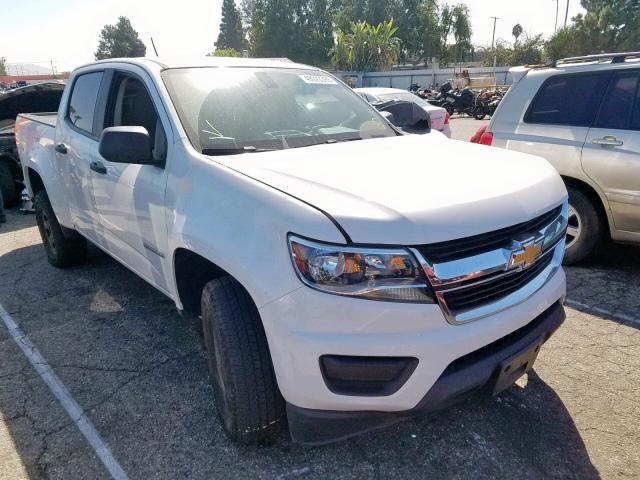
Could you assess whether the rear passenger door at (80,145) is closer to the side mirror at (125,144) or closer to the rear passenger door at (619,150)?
the side mirror at (125,144)

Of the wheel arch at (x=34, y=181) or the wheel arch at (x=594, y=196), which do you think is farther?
the wheel arch at (x=34, y=181)

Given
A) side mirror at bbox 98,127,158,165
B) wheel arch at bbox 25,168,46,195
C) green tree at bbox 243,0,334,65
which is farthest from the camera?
green tree at bbox 243,0,334,65

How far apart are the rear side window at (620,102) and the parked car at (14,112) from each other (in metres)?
7.32

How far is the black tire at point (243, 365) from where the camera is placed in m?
2.03

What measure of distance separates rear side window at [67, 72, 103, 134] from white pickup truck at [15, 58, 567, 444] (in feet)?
2.98

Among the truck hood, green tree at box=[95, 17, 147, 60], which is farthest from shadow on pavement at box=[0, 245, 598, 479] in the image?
green tree at box=[95, 17, 147, 60]

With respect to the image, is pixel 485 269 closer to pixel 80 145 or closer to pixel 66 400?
pixel 66 400

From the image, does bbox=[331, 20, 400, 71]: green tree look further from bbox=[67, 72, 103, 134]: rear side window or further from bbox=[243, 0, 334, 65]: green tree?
bbox=[67, 72, 103, 134]: rear side window

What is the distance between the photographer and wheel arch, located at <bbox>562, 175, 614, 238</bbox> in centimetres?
415

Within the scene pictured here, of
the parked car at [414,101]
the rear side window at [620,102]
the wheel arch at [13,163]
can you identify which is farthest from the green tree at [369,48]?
the rear side window at [620,102]

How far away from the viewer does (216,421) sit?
8.32 feet

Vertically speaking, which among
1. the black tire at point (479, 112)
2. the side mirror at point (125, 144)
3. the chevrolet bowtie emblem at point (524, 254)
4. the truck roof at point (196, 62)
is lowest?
the black tire at point (479, 112)

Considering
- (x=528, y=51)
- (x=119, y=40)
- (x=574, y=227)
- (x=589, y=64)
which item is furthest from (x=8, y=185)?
(x=119, y=40)

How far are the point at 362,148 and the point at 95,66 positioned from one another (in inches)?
94.4
